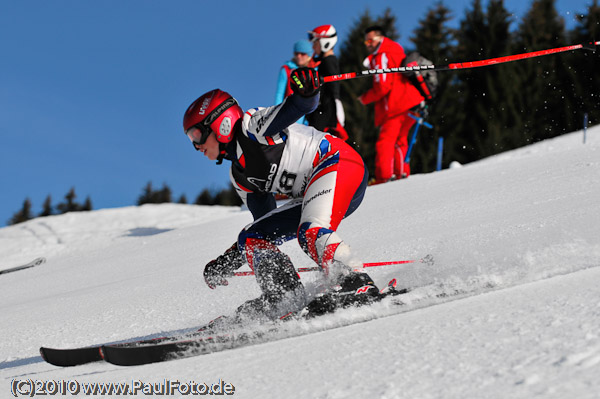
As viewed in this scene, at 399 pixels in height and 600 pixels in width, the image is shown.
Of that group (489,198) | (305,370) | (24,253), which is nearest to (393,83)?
(489,198)

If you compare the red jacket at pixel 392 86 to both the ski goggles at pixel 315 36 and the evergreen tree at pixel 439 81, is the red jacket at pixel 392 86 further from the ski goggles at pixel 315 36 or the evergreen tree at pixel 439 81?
the evergreen tree at pixel 439 81

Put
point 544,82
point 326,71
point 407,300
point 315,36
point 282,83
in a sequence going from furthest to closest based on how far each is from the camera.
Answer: point 544,82
point 282,83
point 315,36
point 326,71
point 407,300

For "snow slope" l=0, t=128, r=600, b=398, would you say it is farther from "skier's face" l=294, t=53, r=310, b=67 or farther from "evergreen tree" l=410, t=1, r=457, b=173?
"evergreen tree" l=410, t=1, r=457, b=173

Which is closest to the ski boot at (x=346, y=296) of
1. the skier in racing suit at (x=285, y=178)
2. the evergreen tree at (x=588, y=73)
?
the skier in racing suit at (x=285, y=178)

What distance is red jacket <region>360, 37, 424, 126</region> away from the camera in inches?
303

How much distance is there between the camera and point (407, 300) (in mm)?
2844

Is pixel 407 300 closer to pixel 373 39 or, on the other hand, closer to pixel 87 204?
pixel 373 39

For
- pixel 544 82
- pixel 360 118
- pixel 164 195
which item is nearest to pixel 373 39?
pixel 360 118

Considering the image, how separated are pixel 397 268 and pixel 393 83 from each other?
436cm

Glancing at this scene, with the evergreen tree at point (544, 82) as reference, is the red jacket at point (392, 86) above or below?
below

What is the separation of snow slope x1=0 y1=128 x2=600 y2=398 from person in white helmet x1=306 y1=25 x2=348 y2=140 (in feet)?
3.53

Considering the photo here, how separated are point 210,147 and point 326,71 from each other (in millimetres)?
4151

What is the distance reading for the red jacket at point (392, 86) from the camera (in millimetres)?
7684

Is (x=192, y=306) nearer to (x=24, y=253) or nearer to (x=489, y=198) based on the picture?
(x=489, y=198)
